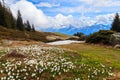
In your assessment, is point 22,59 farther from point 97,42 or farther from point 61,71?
point 97,42

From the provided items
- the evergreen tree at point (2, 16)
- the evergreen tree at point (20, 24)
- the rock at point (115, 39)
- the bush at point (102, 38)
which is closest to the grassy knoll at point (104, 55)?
the rock at point (115, 39)

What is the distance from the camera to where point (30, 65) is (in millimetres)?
24203

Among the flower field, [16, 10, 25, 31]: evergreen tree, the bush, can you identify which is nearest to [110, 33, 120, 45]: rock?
the bush

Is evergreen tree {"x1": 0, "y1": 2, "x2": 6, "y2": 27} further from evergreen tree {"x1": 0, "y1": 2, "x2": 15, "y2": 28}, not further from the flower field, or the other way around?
the flower field

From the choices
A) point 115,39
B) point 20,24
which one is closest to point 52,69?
point 115,39

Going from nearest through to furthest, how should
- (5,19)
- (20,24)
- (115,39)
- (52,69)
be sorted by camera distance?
(52,69) < (115,39) < (5,19) < (20,24)

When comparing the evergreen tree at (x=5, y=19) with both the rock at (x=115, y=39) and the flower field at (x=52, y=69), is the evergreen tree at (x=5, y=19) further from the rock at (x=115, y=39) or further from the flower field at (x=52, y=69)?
the flower field at (x=52, y=69)

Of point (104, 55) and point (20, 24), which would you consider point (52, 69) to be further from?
point (20, 24)

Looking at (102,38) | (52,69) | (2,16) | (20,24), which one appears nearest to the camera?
(52,69)

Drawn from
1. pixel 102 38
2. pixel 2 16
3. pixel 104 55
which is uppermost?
pixel 2 16

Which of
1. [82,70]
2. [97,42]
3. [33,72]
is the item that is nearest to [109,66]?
[82,70]

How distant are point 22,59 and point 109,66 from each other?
929cm

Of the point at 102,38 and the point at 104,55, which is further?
the point at 102,38

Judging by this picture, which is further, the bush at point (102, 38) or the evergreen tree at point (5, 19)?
the evergreen tree at point (5, 19)
